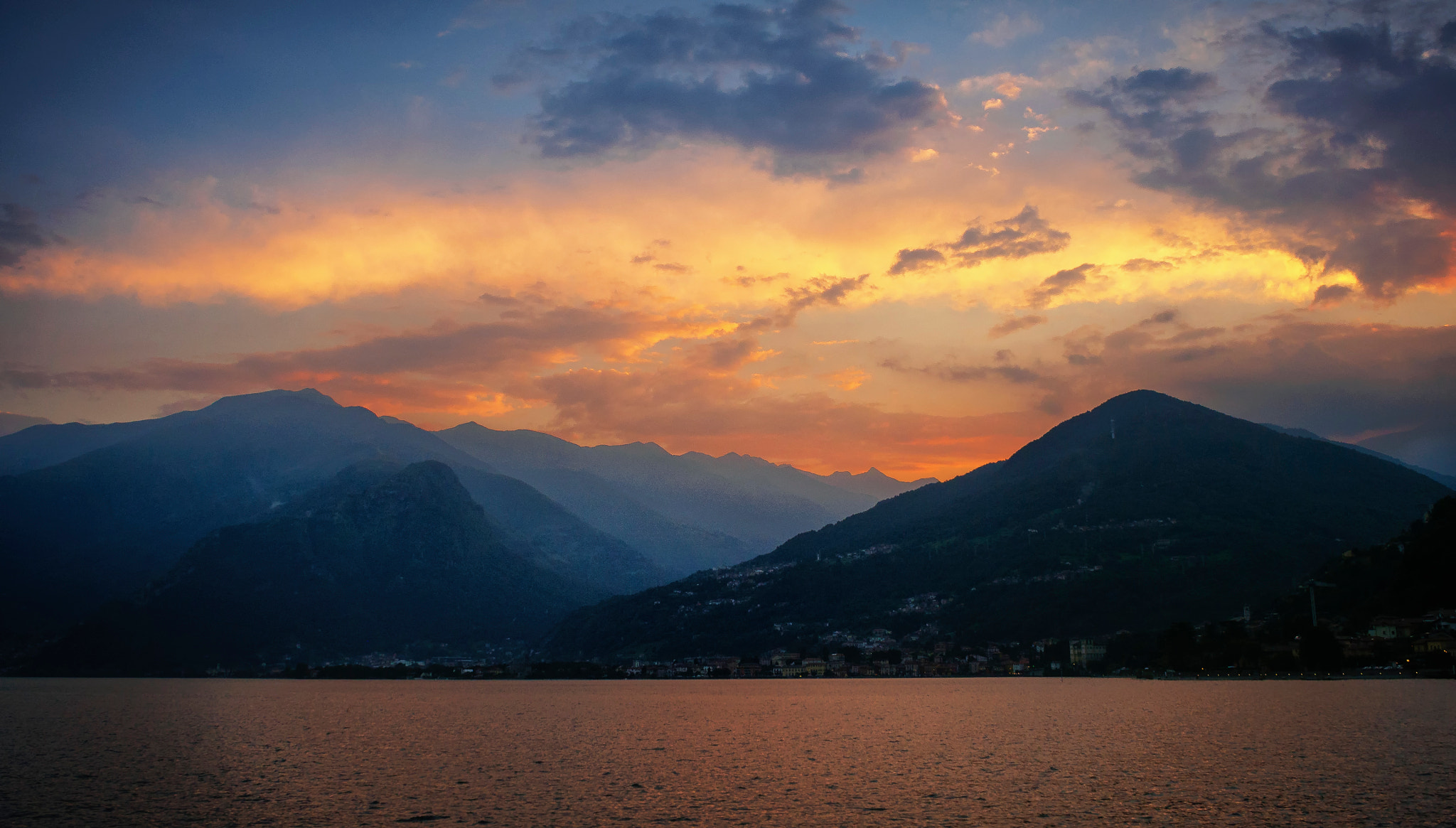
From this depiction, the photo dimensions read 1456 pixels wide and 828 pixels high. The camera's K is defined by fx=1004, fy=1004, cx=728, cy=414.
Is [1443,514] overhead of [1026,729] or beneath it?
overhead

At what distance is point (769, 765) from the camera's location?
243 ft

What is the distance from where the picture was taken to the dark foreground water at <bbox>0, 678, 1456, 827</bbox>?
50.9 meters

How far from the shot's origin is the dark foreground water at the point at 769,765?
2005 inches

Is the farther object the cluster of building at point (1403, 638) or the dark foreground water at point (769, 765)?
the cluster of building at point (1403, 638)

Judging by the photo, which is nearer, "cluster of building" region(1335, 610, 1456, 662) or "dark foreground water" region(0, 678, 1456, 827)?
"dark foreground water" region(0, 678, 1456, 827)

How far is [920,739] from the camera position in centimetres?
9412

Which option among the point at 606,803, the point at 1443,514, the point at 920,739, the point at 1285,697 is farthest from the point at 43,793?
the point at 1443,514

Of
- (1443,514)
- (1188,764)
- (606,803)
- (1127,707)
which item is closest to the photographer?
(606,803)

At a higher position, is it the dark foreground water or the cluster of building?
the cluster of building

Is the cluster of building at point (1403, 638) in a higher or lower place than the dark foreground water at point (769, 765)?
higher

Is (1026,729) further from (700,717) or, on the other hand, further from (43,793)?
(43,793)

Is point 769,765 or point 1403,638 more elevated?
point 1403,638

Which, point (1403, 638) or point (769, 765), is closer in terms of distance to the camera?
point (769, 765)

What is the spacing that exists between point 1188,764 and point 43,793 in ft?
236
